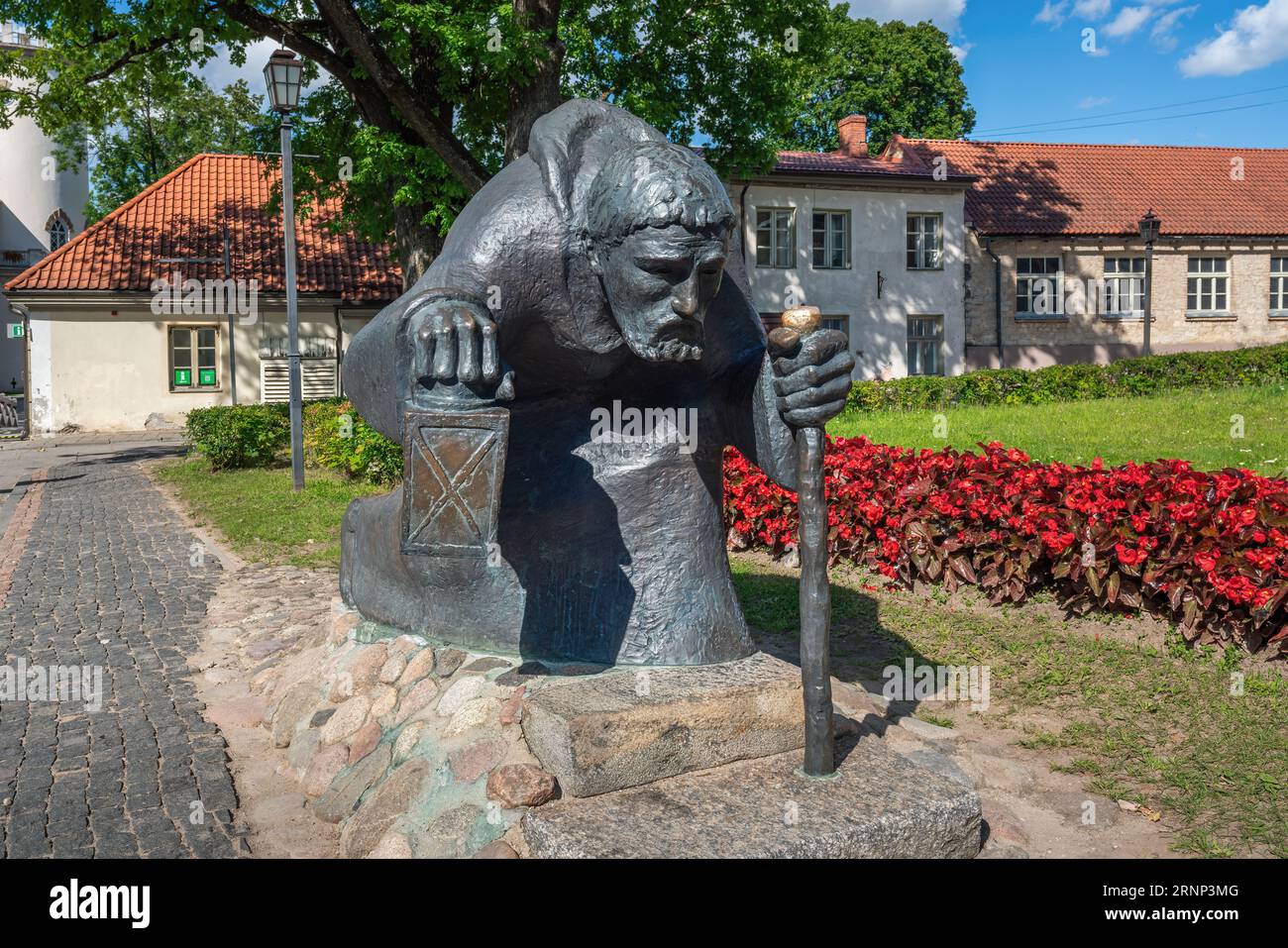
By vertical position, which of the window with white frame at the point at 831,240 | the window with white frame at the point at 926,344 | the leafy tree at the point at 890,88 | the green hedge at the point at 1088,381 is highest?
the leafy tree at the point at 890,88

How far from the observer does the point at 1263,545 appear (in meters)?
5.23

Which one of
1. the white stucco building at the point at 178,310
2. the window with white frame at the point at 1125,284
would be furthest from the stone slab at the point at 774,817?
the window with white frame at the point at 1125,284

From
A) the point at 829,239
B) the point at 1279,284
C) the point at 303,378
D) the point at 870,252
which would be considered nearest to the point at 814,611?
the point at 303,378

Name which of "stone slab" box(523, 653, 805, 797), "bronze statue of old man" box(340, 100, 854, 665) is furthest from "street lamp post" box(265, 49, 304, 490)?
"stone slab" box(523, 653, 805, 797)

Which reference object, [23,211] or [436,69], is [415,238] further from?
[23,211]

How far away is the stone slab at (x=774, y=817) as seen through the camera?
2873 millimetres

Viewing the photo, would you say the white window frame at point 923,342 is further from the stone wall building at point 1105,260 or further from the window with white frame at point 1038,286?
the window with white frame at point 1038,286

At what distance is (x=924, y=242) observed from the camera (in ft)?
87.5

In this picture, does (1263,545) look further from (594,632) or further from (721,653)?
(594,632)

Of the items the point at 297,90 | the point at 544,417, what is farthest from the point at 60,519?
the point at 544,417

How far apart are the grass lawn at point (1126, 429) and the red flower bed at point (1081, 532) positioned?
98.8 inches

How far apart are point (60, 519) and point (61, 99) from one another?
20.7 ft

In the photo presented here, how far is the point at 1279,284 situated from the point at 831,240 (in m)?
12.7

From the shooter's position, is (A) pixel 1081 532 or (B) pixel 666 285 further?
(A) pixel 1081 532
